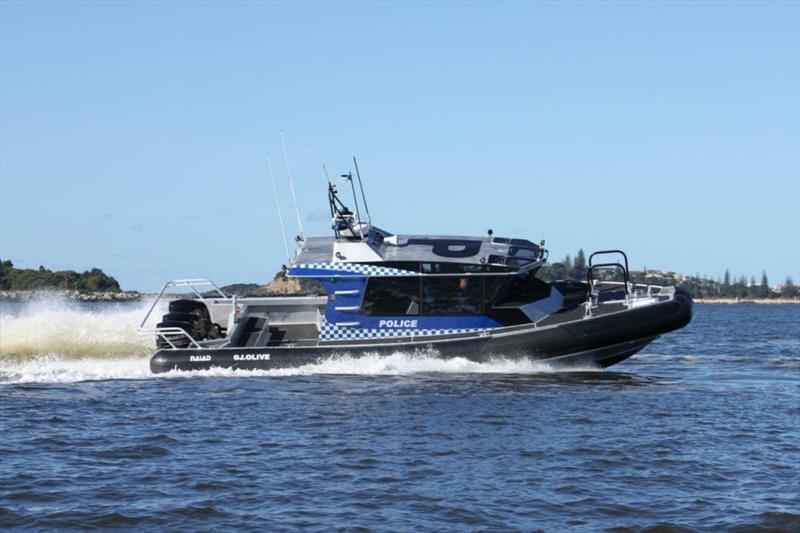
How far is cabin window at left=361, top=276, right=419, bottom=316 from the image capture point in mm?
19422

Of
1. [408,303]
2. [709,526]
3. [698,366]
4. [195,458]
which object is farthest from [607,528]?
[698,366]

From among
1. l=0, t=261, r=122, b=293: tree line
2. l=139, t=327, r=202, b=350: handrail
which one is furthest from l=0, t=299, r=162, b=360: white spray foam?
l=0, t=261, r=122, b=293: tree line

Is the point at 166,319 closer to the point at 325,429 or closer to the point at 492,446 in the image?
the point at 325,429

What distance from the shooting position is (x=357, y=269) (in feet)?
63.7

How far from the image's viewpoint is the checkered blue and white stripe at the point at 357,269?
1934cm

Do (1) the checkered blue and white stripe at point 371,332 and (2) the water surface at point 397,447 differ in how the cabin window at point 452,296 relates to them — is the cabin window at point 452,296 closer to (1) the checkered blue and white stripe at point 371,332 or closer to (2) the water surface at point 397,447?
(1) the checkered blue and white stripe at point 371,332

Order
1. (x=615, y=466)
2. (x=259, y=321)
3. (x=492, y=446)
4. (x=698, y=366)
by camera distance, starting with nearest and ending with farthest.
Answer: (x=615, y=466)
(x=492, y=446)
(x=259, y=321)
(x=698, y=366)

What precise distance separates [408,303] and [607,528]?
10.4m

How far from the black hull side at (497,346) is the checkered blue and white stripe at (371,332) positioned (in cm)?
38

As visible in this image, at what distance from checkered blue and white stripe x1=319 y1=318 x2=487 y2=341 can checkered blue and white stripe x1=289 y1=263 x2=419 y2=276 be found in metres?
1.08

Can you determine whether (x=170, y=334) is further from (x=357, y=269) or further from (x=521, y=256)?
(x=521, y=256)

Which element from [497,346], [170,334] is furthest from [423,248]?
[170,334]

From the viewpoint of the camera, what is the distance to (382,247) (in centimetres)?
2006

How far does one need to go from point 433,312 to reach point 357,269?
1.66 metres
